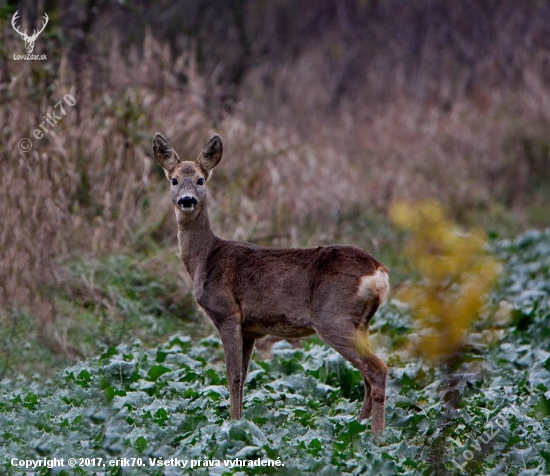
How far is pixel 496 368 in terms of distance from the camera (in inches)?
293

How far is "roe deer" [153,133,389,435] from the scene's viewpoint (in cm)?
559

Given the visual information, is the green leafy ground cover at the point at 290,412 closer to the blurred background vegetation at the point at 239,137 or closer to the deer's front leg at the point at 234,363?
the deer's front leg at the point at 234,363

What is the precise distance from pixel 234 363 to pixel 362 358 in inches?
30.7

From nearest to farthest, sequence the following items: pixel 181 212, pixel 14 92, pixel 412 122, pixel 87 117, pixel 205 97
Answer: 1. pixel 181 212
2. pixel 14 92
3. pixel 87 117
4. pixel 205 97
5. pixel 412 122

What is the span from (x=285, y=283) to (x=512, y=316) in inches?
141

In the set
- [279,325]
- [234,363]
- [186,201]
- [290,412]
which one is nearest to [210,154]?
[186,201]

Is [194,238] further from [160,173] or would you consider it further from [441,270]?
[160,173]

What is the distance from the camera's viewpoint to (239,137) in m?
12.4

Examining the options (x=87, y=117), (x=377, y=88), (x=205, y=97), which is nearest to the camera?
(x=87, y=117)

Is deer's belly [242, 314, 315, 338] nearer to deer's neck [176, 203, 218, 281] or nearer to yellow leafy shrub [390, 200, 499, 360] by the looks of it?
deer's neck [176, 203, 218, 281]

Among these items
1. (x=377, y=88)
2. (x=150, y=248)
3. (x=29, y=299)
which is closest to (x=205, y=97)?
(x=150, y=248)

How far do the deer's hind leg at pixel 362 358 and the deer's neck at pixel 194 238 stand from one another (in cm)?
111

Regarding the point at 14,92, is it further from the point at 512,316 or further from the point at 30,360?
the point at 512,316

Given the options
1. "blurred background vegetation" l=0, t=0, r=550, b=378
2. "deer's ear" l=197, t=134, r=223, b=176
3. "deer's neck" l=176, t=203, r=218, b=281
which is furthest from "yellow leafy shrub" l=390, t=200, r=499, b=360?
"blurred background vegetation" l=0, t=0, r=550, b=378
